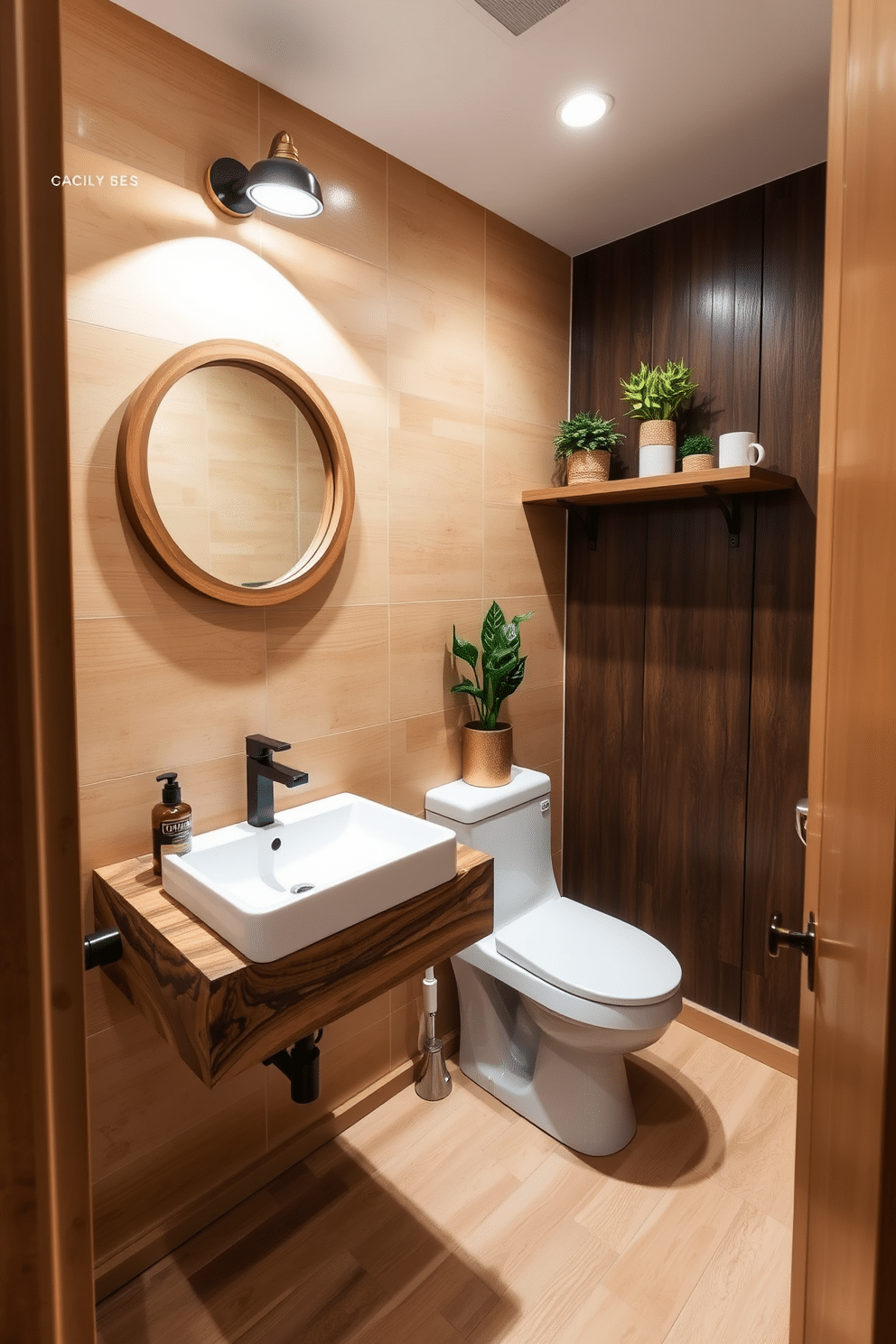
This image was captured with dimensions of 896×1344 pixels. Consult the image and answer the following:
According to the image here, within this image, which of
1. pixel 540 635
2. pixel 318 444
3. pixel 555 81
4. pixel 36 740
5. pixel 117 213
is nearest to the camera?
pixel 36 740

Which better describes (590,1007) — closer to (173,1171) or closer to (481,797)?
(481,797)

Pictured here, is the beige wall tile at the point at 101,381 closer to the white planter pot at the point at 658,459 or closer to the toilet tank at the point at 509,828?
the toilet tank at the point at 509,828

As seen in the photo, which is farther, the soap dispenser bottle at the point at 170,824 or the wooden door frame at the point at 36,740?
the soap dispenser bottle at the point at 170,824

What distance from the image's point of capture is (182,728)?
1.51 metres

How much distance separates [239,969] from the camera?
3.79 feet

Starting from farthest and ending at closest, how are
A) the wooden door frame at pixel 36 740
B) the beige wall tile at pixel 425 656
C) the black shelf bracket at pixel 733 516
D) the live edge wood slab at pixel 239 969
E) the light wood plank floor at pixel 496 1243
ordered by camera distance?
1. the black shelf bracket at pixel 733 516
2. the beige wall tile at pixel 425 656
3. the light wood plank floor at pixel 496 1243
4. the live edge wood slab at pixel 239 969
5. the wooden door frame at pixel 36 740

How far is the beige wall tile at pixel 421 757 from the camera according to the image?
6.45 ft

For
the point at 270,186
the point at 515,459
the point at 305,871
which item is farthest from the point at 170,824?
the point at 515,459

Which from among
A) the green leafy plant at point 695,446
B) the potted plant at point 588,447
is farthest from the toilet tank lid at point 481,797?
the green leafy plant at point 695,446

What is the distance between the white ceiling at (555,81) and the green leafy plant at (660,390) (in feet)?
1.58

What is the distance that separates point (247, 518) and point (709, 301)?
147 cm

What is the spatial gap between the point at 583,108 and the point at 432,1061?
2.39 meters

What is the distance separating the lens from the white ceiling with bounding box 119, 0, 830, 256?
4.55 feet

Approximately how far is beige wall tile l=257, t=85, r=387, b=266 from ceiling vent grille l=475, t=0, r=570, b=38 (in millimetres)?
477
